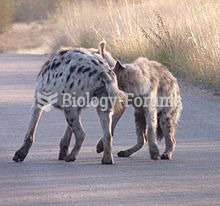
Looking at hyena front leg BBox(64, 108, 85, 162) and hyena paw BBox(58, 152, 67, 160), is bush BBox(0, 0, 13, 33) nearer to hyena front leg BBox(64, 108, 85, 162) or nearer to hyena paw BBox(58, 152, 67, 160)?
hyena paw BBox(58, 152, 67, 160)

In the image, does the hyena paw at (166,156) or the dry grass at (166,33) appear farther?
the dry grass at (166,33)

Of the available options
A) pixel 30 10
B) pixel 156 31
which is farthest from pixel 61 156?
pixel 30 10

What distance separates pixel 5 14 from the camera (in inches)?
1601

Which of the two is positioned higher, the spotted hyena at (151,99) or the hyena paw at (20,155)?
the spotted hyena at (151,99)

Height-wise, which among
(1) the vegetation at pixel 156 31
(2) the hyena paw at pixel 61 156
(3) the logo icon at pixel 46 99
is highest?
(3) the logo icon at pixel 46 99

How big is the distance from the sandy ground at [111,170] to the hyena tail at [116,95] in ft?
2.18

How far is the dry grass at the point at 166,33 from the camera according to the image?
17562 millimetres

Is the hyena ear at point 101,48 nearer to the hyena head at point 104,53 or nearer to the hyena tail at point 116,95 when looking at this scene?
the hyena head at point 104,53

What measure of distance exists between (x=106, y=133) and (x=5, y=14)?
31624mm

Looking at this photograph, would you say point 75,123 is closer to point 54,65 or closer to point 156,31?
point 54,65

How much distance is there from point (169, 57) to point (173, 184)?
10592mm

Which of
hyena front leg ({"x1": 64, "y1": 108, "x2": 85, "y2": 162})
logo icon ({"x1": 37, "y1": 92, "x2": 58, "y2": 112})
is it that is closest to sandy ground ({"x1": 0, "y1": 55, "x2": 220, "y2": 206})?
hyena front leg ({"x1": 64, "y1": 108, "x2": 85, "y2": 162})

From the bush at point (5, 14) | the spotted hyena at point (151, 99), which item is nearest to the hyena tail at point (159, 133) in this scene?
the spotted hyena at point (151, 99)

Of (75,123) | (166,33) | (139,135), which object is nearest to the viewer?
(75,123)
